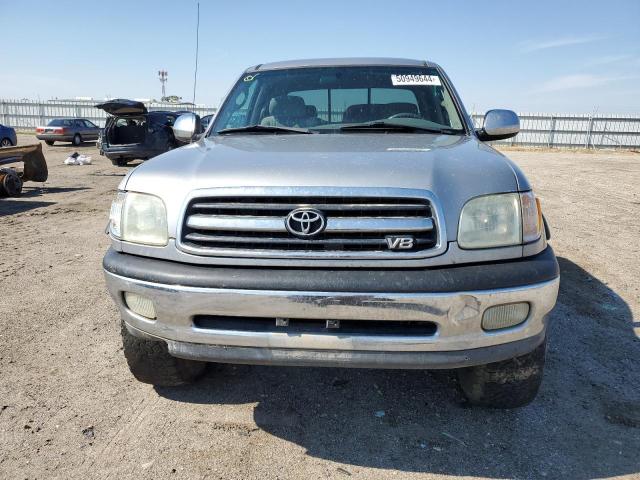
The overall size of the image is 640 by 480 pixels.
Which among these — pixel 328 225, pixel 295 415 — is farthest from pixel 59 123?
pixel 328 225

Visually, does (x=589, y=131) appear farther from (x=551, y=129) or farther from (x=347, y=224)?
(x=347, y=224)

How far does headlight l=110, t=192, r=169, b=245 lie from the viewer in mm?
2238

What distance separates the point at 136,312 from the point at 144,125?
12.3 m

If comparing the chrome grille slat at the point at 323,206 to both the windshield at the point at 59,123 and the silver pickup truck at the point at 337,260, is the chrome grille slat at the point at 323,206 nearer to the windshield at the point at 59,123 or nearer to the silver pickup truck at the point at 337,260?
the silver pickup truck at the point at 337,260

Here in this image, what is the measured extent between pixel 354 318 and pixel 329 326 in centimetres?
12

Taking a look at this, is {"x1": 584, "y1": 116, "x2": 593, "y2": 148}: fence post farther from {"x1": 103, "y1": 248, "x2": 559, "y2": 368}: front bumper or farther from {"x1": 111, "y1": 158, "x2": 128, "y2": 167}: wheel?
{"x1": 103, "y1": 248, "x2": 559, "y2": 368}: front bumper

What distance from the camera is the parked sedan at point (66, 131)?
23.4 m

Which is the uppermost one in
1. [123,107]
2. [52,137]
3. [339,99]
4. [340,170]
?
[123,107]

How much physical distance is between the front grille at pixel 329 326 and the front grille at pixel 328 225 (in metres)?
0.29

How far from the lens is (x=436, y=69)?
12.3 ft

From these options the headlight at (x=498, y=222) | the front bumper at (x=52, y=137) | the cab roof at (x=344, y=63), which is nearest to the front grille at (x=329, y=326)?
the headlight at (x=498, y=222)

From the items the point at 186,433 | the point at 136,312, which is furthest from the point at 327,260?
the point at 186,433

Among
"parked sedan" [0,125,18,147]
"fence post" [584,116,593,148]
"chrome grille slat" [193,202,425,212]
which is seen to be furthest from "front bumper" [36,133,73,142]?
"fence post" [584,116,593,148]

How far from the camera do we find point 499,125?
11.3 feet
